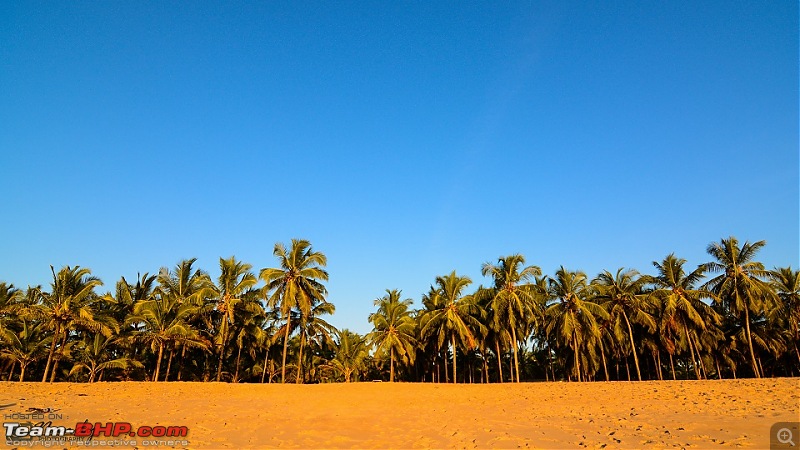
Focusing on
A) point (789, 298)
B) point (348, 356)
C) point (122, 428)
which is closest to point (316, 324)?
point (348, 356)

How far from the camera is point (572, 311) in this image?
35.8 metres

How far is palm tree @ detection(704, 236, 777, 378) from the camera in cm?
3188

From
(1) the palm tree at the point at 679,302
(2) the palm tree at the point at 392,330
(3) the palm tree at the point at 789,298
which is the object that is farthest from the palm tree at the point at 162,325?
(3) the palm tree at the point at 789,298

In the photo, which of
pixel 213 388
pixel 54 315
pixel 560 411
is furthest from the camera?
pixel 54 315

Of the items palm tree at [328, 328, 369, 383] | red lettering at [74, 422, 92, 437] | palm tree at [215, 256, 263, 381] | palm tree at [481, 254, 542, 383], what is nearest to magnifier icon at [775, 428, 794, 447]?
red lettering at [74, 422, 92, 437]

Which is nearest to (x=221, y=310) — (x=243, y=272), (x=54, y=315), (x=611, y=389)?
(x=243, y=272)

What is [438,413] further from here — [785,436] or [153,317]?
[153,317]

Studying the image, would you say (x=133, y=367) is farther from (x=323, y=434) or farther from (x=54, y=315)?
(x=323, y=434)

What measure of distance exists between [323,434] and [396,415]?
4515 millimetres

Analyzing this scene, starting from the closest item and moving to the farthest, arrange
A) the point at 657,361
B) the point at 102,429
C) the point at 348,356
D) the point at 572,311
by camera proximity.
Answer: the point at 102,429
the point at 572,311
the point at 657,361
the point at 348,356

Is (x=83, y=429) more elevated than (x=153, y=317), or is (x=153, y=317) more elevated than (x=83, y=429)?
(x=153, y=317)

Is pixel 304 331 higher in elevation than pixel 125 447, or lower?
higher

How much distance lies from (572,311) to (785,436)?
1081 inches

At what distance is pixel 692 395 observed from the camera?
57.9 feet
